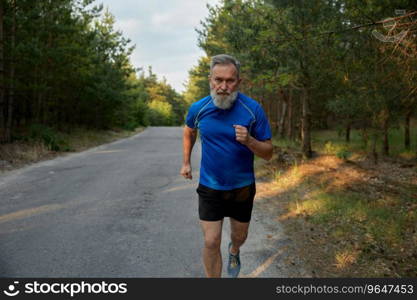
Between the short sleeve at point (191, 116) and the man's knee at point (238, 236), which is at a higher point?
the short sleeve at point (191, 116)

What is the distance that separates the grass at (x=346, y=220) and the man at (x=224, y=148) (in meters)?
1.48

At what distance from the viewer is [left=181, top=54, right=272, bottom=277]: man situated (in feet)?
9.44

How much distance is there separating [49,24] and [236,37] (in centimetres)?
991

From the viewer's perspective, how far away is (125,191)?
7422mm

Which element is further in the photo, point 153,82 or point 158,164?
point 153,82

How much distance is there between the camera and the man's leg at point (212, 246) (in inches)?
117

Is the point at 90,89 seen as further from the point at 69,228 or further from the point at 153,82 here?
the point at 153,82

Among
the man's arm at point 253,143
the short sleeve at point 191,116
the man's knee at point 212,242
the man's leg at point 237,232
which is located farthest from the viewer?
the man's leg at point 237,232

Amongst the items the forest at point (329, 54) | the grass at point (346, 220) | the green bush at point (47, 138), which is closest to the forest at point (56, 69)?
the green bush at point (47, 138)

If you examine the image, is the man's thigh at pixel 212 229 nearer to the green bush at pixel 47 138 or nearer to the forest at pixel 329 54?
the forest at pixel 329 54

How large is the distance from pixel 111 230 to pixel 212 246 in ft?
8.26

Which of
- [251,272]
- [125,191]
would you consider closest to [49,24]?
[125,191]

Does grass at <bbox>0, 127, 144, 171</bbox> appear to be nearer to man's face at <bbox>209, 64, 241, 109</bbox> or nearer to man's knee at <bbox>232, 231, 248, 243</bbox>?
man's knee at <bbox>232, 231, 248, 243</bbox>

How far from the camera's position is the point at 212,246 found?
2973mm
